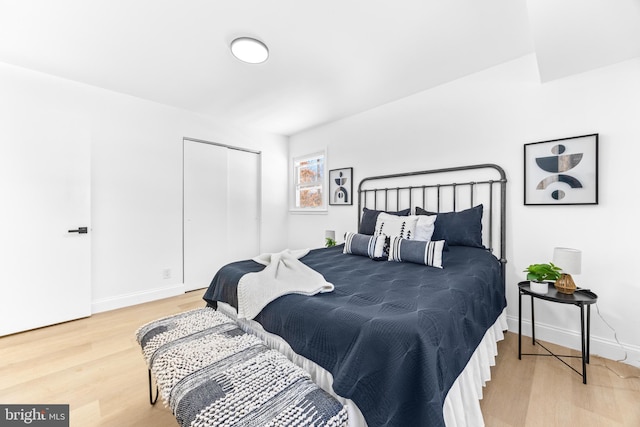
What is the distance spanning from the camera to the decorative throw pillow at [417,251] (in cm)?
204

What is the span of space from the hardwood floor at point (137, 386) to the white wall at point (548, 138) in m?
0.38

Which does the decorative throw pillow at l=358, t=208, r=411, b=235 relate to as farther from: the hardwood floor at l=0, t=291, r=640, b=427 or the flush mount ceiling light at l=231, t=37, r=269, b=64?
the flush mount ceiling light at l=231, t=37, r=269, b=64

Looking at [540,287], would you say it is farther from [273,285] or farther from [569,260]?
[273,285]

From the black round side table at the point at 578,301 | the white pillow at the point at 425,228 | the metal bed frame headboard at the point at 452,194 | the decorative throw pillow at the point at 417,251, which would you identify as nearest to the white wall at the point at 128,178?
the metal bed frame headboard at the point at 452,194

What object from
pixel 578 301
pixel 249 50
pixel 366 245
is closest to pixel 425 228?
pixel 366 245

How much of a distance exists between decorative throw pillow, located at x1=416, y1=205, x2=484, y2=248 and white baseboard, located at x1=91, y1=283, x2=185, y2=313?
3.18m

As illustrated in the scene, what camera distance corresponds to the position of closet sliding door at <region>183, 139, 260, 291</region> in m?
Result: 3.65

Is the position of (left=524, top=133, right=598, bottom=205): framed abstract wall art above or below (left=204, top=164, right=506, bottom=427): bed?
above

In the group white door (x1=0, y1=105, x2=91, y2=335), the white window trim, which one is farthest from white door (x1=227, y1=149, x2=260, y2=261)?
white door (x1=0, y1=105, x2=91, y2=335)

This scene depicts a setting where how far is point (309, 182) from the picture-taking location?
14.7ft

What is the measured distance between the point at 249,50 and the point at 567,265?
2.85m

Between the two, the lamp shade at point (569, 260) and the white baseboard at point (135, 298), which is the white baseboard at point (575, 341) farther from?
the white baseboard at point (135, 298)

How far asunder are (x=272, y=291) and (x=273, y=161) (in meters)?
3.30

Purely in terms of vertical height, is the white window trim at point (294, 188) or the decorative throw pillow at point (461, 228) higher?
the white window trim at point (294, 188)
